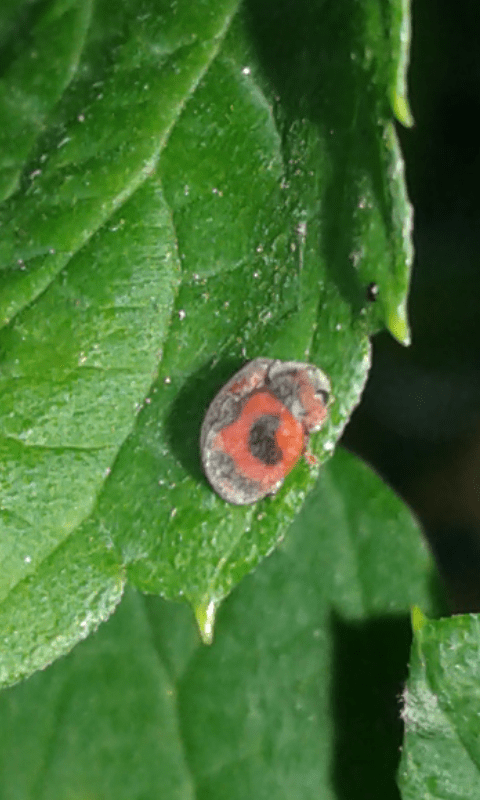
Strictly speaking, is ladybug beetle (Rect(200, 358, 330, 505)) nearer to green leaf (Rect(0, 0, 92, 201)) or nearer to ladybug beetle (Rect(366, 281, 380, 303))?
ladybug beetle (Rect(366, 281, 380, 303))

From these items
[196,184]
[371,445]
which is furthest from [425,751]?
[196,184]

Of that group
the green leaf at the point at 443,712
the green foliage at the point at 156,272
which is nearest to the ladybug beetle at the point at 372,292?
the green foliage at the point at 156,272

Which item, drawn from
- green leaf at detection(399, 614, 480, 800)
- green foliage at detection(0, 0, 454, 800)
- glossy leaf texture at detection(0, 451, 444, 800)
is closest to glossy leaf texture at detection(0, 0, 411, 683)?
green foliage at detection(0, 0, 454, 800)

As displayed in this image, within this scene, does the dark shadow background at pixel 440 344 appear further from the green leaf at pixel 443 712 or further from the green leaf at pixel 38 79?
the green leaf at pixel 38 79

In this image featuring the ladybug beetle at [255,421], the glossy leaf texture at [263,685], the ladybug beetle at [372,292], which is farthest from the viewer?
the glossy leaf texture at [263,685]

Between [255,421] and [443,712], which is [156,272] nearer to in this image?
[255,421]
